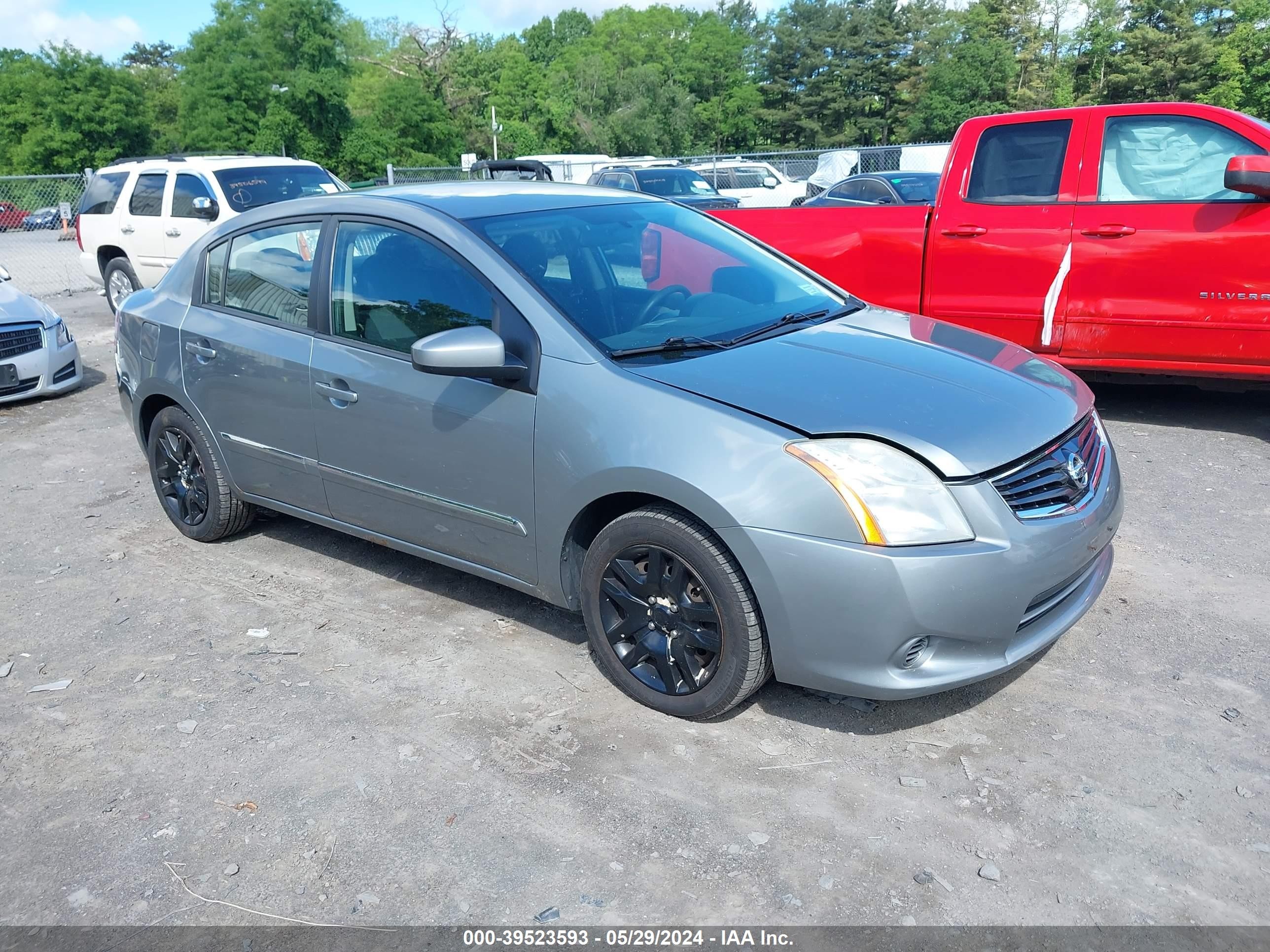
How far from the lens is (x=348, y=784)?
3164mm

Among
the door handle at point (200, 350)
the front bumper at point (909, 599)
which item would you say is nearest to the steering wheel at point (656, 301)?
the front bumper at point (909, 599)

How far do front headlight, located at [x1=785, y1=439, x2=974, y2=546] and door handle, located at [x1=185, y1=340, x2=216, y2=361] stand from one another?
2.91 meters

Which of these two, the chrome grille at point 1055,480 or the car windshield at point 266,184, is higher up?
the car windshield at point 266,184

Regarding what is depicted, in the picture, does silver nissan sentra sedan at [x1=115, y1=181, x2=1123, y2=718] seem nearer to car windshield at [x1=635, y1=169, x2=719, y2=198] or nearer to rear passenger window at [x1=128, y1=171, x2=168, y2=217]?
rear passenger window at [x1=128, y1=171, x2=168, y2=217]

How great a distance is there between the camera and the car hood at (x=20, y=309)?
8578 millimetres

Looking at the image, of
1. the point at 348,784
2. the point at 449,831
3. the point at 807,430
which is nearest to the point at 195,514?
the point at 348,784

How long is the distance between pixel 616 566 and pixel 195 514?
2.82 metres

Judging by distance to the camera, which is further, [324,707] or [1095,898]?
[324,707]

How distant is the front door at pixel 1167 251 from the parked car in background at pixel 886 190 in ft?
25.9

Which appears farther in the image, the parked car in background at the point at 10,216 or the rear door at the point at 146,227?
the parked car in background at the point at 10,216

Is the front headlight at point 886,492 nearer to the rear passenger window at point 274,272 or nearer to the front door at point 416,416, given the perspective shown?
the front door at point 416,416

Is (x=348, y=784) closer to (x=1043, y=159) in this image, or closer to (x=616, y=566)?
(x=616, y=566)

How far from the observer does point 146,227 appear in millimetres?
12180

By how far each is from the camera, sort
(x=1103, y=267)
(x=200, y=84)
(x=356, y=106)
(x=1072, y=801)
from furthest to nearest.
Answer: (x=356, y=106), (x=200, y=84), (x=1103, y=267), (x=1072, y=801)
